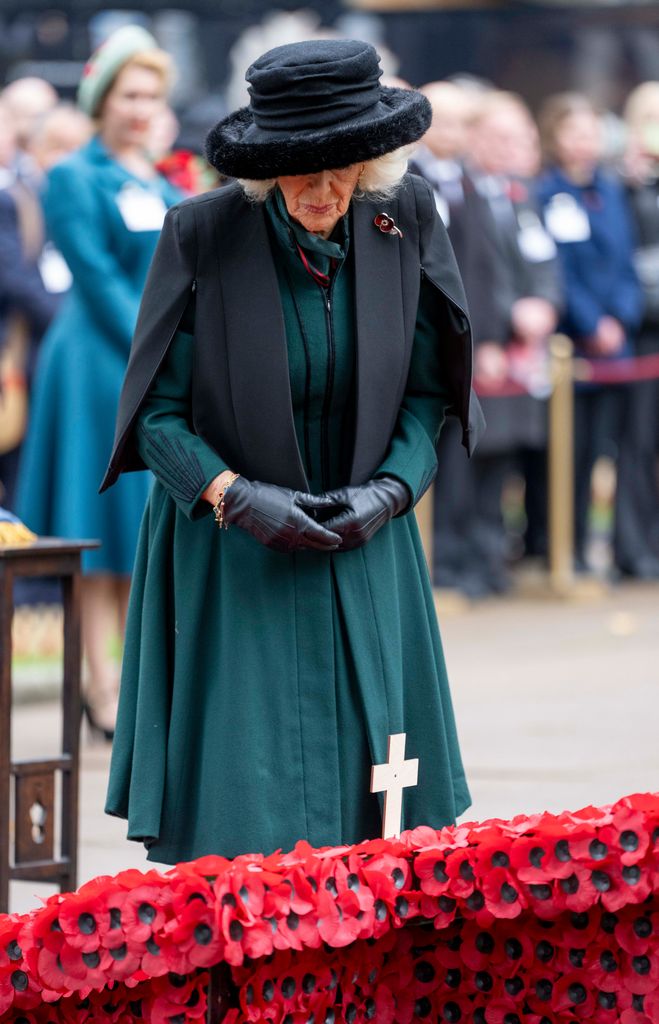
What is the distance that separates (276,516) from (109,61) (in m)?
3.10

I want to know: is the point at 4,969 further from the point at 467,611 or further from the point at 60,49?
the point at 60,49

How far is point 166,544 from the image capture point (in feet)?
11.8

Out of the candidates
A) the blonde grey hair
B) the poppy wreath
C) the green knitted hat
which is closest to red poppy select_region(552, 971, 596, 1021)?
the poppy wreath

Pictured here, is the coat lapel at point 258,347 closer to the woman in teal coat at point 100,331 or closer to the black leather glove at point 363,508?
the black leather glove at point 363,508

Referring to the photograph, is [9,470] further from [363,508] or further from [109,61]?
[363,508]

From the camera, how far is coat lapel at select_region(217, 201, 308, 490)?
345 centimetres

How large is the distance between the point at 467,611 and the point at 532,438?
3.34ft

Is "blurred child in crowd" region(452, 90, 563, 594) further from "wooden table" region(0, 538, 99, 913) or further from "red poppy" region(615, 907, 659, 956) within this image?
"red poppy" region(615, 907, 659, 956)

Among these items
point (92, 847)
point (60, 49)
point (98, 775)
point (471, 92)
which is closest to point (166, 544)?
point (92, 847)

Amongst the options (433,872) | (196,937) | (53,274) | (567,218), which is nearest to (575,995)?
(433,872)

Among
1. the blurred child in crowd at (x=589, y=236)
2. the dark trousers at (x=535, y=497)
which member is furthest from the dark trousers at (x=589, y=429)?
the blurred child in crowd at (x=589, y=236)

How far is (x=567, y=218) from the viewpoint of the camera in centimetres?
1030

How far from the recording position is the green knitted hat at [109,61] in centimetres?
608

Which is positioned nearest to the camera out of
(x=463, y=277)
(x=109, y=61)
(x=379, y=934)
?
(x=379, y=934)
